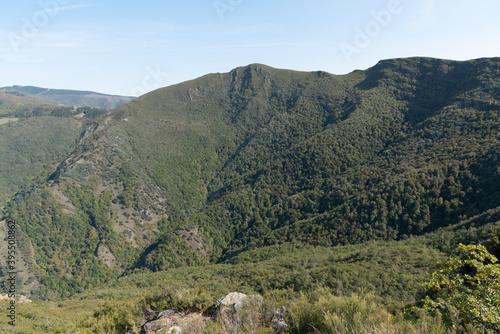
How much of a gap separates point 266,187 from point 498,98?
110 m

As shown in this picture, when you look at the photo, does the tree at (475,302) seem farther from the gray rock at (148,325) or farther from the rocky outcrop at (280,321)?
the gray rock at (148,325)

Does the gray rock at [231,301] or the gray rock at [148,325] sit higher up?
the gray rock at [231,301]

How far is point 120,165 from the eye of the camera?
143625mm

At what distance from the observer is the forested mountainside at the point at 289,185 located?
74256 mm

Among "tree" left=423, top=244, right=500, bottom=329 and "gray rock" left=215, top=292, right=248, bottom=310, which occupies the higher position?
"tree" left=423, top=244, right=500, bottom=329

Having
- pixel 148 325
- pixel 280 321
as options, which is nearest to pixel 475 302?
pixel 280 321

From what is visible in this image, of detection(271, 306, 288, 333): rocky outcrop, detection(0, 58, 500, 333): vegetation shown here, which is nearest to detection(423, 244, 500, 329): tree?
detection(0, 58, 500, 333): vegetation

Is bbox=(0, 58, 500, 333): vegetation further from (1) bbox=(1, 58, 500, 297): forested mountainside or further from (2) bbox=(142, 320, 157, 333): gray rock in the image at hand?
(2) bbox=(142, 320, 157, 333): gray rock

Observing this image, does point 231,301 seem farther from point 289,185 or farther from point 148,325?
point 289,185

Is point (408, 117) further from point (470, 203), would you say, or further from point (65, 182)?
point (65, 182)

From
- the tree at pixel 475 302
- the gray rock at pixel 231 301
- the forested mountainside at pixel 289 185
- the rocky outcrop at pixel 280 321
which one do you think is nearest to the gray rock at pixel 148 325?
the gray rock at pixel 231 301

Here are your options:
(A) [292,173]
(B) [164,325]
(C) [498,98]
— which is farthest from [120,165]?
(C) [498,98]

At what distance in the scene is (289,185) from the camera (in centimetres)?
13212

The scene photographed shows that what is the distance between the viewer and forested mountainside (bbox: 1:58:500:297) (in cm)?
7426
